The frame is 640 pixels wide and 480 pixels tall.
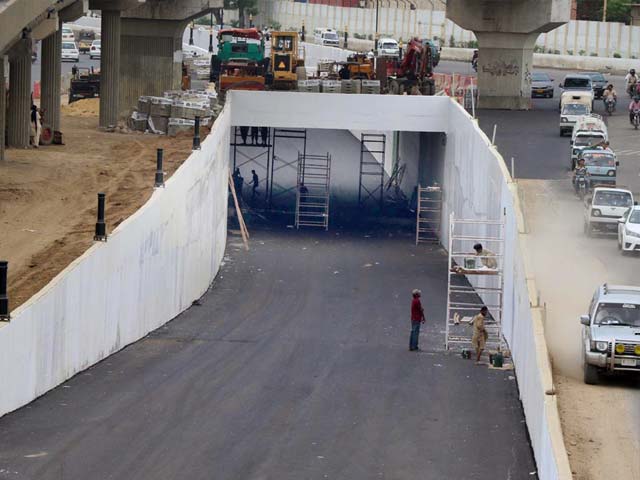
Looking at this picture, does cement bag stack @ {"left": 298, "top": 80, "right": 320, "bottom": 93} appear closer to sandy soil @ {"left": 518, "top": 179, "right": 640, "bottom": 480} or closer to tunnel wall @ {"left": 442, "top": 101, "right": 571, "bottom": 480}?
tunnel wall @ {"left": 442, "top": 101, "right": 571, "bottom": 480}

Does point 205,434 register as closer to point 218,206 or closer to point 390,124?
point 218,206

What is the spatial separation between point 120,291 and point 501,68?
134ft

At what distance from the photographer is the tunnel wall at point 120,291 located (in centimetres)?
2275

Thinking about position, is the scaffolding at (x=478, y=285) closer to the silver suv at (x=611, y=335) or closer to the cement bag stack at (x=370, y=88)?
the silver suv at (x=611, y=335)

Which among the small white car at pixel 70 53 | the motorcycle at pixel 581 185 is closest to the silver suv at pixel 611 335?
the motorcycle at pixel 581 185

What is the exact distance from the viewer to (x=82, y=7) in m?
46.3

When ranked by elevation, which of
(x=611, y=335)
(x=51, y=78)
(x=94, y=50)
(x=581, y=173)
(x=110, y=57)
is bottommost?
(x=611, y=335)

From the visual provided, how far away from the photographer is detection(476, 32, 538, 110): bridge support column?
6588cm

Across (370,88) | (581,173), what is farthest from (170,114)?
(581,173)

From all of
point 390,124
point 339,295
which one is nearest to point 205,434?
point 339,295

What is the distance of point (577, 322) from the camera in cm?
2928

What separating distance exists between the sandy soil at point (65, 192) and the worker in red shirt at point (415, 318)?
684 cm

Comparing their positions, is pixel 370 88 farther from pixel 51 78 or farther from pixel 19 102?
pixel 19 102

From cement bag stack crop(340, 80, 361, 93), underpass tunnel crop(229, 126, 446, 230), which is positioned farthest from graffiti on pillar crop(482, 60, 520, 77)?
cement bag stack crop(340, 80, 361, 93)
